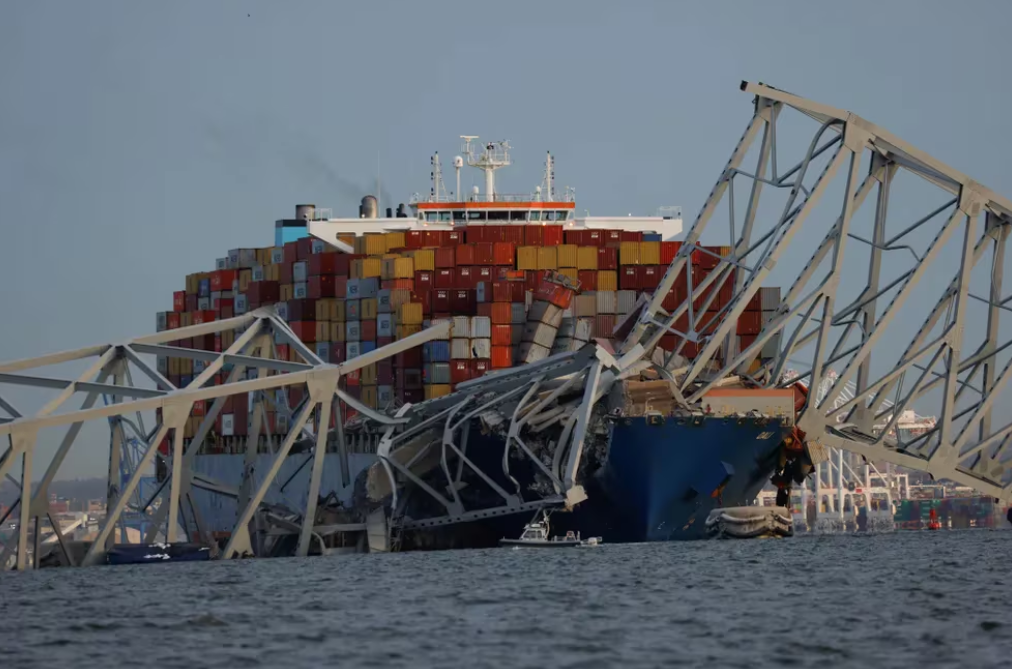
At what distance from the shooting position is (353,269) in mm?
86812

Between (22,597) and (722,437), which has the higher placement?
(722,437)

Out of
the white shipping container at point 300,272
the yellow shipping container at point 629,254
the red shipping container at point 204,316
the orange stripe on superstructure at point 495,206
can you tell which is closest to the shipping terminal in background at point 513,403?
the yellow shipping container at point 629,254

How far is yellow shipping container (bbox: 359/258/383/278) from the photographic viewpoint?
85750 mm

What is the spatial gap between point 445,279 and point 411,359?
4.12 meters

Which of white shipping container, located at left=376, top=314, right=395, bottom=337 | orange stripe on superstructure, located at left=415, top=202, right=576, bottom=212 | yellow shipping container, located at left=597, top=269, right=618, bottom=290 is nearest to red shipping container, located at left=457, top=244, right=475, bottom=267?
white shipping container, located at left=376, top=314, right=395, bottom=337

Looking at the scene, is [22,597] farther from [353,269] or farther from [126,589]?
[353,269]

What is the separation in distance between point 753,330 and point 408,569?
2917 cm

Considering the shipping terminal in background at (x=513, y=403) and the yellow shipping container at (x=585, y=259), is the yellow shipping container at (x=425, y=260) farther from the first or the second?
the yellow shipping container at (x=585, y=259)

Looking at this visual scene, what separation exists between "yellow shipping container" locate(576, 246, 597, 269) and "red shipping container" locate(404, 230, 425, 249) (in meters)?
8.90

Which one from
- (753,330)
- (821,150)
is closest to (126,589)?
(821,150)

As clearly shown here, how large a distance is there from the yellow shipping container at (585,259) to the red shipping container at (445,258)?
574 centimetres

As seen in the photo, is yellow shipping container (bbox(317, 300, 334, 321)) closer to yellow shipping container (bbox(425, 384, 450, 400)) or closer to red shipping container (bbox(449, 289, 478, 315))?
red shipping container (bbox(449, 289, 478, 315))

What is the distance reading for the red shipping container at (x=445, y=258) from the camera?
271 feet

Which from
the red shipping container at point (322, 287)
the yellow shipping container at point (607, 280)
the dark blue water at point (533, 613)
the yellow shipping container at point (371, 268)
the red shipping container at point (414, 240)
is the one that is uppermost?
the red shipping container at point (414, 240)
